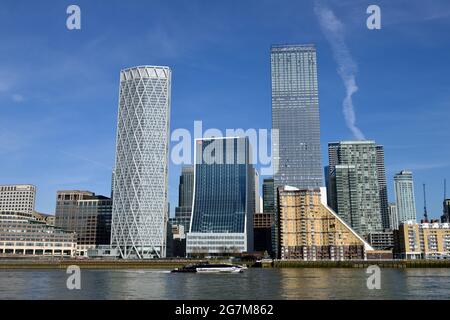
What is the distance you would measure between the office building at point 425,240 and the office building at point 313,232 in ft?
68.1

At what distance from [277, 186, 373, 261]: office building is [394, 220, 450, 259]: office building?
68.1 feet

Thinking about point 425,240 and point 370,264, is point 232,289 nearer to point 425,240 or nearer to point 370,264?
point 370,264

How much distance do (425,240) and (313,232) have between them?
156ft

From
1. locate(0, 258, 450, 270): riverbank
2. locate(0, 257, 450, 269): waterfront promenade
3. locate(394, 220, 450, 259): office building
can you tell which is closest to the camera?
locate(0, 258, 450, 270): riverbank

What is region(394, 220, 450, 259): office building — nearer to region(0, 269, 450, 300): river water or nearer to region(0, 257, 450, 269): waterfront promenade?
region(0, 257, 450, 269): waterfront promenade

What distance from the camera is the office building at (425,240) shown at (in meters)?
175

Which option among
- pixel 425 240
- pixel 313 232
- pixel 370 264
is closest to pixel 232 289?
pixel 370 264

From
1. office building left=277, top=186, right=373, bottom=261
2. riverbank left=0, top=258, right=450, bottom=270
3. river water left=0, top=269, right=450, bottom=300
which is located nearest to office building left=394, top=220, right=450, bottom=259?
office building left=277, top=186, right=373, bottom=261

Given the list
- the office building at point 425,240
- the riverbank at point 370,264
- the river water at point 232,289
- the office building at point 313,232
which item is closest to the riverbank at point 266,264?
the riverbank at point 370,264

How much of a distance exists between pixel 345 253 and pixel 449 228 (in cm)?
4868

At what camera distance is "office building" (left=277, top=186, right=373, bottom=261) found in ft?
548
